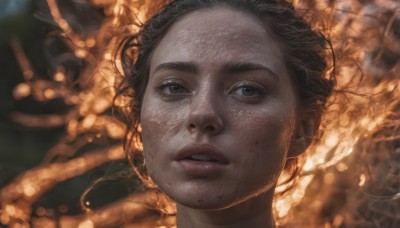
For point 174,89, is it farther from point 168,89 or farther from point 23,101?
point 23,101

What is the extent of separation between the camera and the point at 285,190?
2.35 m

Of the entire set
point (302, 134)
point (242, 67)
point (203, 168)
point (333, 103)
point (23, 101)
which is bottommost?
point (23, 101)

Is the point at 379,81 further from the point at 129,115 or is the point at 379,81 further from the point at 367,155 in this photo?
the point at 129,115

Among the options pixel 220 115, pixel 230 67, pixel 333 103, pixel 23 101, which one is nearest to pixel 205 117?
pixel 220 115

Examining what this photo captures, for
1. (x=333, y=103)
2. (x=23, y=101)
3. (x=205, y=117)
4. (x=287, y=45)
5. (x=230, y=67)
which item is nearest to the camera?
(x=205, y=117)

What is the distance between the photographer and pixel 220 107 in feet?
5.39

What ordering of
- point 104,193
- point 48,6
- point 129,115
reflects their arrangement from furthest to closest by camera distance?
point 104,193, point 48,6, point 129,115

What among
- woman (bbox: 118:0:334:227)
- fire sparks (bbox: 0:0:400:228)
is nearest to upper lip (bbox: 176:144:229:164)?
woman (bbox: 118:0:334:227)

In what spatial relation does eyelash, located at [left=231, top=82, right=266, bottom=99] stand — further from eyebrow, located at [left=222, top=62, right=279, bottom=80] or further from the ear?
the ear

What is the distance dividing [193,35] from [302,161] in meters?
0.76

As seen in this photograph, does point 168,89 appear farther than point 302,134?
No

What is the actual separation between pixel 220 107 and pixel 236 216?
12.5 inches

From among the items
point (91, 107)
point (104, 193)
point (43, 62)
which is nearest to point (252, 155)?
point (91, 107)

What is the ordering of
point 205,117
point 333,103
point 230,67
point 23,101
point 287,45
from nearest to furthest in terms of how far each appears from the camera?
point 205,117, point 230,67, point 287,45, point 333,103, point 23,101
